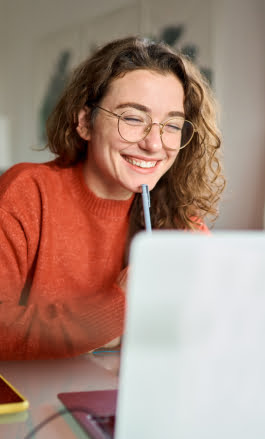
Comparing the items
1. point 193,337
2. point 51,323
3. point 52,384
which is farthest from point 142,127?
point 193,337

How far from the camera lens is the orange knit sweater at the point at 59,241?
1372 millimetres

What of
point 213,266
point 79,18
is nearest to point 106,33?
point 79,18

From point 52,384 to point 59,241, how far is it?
65 centimetres

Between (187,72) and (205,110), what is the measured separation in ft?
0.43

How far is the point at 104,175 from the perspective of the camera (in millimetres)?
1574

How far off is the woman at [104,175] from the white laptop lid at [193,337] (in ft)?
2.66

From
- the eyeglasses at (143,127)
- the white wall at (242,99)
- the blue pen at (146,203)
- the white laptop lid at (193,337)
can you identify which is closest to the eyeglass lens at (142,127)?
the eyeglasses at (143,127)

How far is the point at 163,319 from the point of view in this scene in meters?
0.49

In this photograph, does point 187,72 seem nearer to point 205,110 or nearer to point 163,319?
point 205,110

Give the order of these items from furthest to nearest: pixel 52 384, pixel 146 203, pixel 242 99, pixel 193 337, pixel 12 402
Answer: pixel 242 99, pixel 146 203, pixel 52 384, pixel 12 402, pixel 193 337

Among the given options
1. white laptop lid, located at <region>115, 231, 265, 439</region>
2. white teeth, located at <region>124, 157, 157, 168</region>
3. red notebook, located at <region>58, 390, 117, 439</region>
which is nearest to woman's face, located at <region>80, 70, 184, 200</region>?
white teeth, located at <region>124, 157, 157, 168</region>

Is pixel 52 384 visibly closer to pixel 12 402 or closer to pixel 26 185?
pixel 12 402

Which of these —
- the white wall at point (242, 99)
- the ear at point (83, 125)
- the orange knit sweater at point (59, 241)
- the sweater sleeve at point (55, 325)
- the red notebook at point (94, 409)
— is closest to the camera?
the red notebook at point (94, 409)

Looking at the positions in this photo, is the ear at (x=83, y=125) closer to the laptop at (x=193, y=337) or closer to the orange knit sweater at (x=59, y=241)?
the orange knit sweater at (x=59, y=241)
